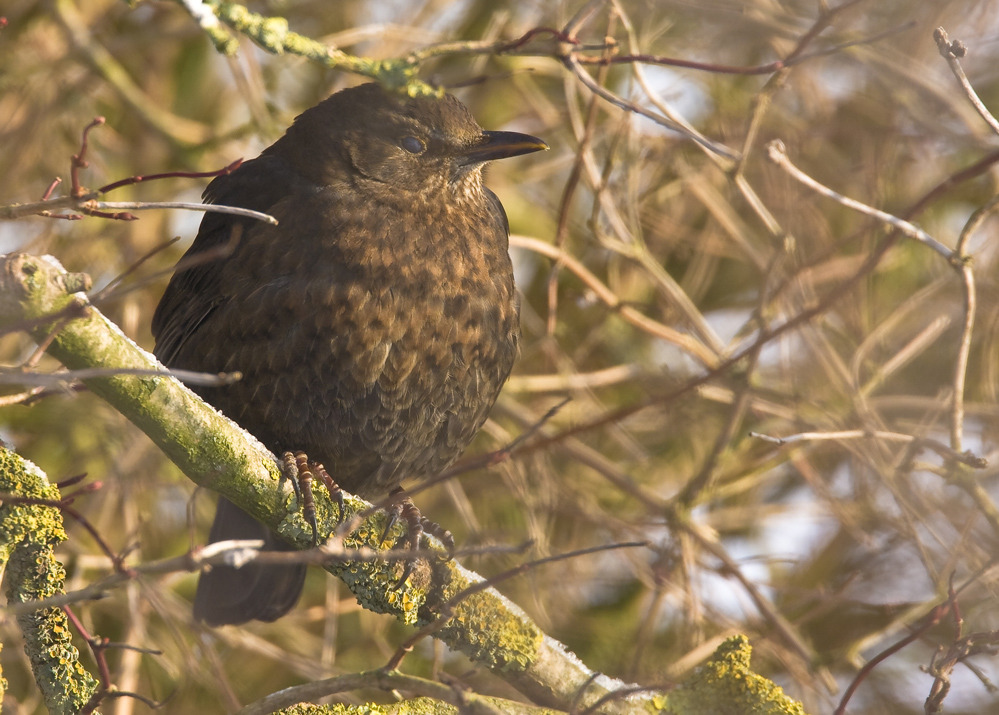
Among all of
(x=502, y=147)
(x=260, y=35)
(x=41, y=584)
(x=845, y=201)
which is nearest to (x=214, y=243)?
(x=502, y=147)

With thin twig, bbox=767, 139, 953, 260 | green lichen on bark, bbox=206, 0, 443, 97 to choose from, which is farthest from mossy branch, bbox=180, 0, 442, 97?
thin twig, bbox=767, 139, 953, 260

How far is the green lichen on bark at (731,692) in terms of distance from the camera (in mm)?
2150

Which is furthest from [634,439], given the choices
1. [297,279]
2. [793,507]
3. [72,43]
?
[72,43]

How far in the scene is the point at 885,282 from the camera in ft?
14.9

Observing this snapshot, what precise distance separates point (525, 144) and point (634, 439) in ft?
5.87

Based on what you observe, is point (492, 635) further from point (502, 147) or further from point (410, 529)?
point (502, 147)

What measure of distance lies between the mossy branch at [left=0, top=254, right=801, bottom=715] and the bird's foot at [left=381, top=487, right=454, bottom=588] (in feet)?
0.08

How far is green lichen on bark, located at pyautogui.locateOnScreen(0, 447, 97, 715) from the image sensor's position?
6.24 feet

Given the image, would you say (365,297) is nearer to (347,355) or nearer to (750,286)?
(347,355)

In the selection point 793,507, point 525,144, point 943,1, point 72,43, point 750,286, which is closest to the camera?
point 525,144

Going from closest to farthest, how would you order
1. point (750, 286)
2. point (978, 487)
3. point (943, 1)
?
point (978, 487), point (943, 1), point (750, 286)

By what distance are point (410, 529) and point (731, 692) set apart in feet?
2.92

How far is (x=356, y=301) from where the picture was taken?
9.20 feet

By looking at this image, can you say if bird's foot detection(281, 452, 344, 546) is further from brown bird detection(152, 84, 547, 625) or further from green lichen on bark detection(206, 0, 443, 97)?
green lichen on bark detection(206, 0, 443, 97)
